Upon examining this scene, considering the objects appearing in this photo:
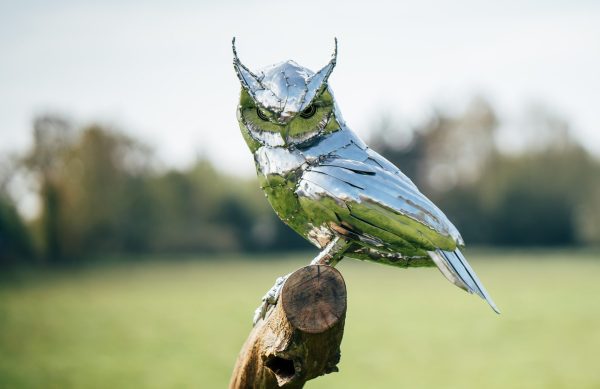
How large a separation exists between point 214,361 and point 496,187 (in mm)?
22327

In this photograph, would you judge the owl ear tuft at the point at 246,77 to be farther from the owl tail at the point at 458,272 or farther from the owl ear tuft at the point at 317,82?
the owl tail at the point at 458,272

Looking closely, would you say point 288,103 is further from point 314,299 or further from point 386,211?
point 314,299

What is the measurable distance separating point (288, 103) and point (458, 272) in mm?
939

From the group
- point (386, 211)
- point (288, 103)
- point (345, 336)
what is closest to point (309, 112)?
point (288, 103)

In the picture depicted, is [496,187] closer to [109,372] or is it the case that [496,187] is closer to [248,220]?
[248,220]

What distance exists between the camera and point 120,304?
1514 centimetres

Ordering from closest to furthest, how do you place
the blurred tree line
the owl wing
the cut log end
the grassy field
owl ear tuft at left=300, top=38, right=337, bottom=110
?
the cut log end
the owl wing
owl ear tuft at left=300, top=38, right=337, bottom=110
the grassy field
the blurred tree line

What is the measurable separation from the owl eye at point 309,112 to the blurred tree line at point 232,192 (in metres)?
21.1

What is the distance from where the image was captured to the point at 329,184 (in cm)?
265

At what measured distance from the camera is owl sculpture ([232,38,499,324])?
8.66 feet

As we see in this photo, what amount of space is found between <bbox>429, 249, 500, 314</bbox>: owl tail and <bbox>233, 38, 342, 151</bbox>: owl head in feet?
2.26

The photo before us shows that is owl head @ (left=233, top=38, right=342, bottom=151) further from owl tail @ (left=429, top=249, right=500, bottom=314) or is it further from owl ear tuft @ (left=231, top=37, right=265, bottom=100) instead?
owl tail @ (left=429, top=249, right=500, bottom=314)

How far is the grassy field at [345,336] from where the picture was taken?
914cm

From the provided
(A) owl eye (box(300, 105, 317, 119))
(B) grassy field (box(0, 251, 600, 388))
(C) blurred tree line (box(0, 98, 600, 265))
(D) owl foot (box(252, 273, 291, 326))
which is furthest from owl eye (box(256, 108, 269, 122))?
(C) blurred tree line (box(0, 98, 600, 265))
